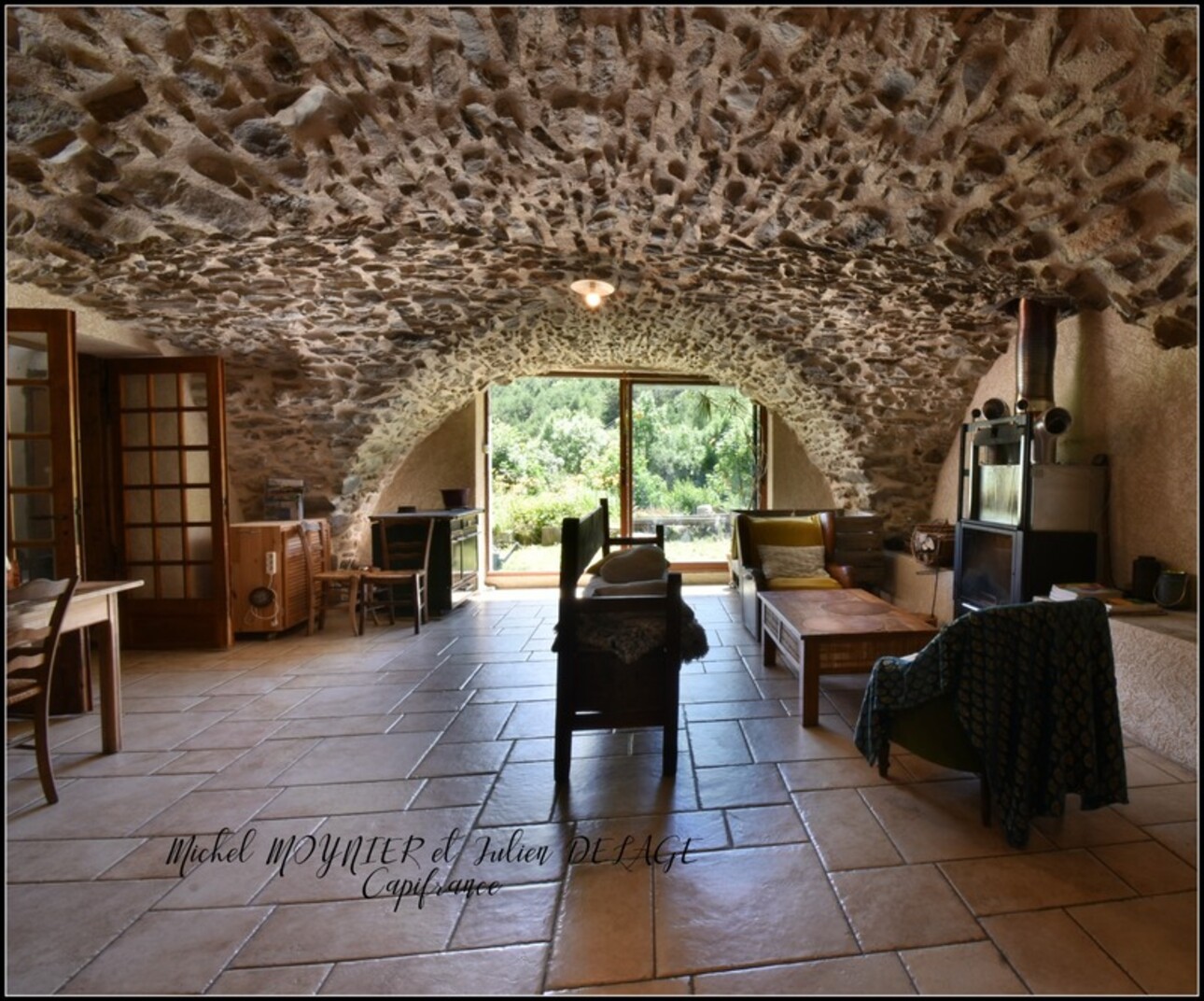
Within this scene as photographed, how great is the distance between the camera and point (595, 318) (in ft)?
14.8

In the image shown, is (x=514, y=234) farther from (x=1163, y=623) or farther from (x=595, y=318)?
(x=1163, y=623)

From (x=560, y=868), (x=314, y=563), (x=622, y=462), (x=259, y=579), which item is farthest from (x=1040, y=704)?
(x=622, y=462)

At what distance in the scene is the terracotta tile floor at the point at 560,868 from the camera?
4.50ft

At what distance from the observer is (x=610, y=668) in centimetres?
225

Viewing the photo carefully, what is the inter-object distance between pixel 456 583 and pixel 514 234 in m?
3.37

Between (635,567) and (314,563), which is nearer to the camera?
(635,567)

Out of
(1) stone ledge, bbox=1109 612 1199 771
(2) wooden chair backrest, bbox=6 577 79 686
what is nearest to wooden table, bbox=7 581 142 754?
(2) wooden chair backrest, bbox=6 577 79 686

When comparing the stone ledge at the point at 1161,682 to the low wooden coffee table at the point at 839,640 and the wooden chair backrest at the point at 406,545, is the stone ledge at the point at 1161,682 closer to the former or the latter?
the low wooden coffee table at the point at 839,640

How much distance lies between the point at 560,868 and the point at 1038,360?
353 cm

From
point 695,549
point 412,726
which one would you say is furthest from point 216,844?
point 695,549

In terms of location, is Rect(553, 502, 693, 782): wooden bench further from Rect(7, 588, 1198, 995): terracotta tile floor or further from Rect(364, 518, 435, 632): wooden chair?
Rect(364, 518, 435, 632): wooden chair

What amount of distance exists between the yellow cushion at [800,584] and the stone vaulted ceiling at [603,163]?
1843mm

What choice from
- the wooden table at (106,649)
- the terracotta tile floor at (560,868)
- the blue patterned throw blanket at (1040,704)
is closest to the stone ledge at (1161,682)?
the terracotta tile floor at (560,868)

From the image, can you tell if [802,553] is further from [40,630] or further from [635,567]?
[40,630]
